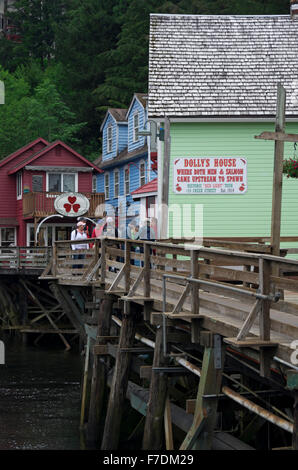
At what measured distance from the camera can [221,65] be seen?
76.9ft

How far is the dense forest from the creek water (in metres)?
29.6

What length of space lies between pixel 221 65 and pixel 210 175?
326cm

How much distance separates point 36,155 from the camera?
4284cm

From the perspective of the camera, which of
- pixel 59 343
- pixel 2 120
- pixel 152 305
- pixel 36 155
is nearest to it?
pixel 152 305

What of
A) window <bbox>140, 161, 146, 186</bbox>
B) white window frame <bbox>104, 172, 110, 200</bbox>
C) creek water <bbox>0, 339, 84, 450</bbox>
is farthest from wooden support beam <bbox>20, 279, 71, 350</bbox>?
white window frame <bbox>104, 172, 110, 200</bbox>

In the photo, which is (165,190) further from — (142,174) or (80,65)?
(80,65)

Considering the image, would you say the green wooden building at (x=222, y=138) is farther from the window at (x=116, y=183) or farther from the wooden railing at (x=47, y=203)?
the window at (x=116, y=183)

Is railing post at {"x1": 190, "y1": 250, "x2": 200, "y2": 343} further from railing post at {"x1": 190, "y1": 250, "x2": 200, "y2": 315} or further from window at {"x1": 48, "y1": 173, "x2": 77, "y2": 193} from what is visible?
window at {"x1": 48, "y1": 173, "x2": 77, "y2": 193}

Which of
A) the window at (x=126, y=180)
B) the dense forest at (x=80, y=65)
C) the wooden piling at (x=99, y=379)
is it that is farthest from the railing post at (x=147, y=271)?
the dense forest at (x=80, y=65)

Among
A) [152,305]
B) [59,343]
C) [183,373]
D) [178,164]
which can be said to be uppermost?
[178,164]

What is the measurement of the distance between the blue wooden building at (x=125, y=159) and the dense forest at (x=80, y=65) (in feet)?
28.8
